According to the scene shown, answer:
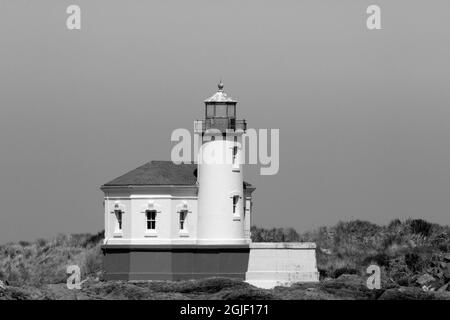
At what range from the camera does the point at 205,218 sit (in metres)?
63.9

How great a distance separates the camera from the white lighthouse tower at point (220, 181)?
63.8 m

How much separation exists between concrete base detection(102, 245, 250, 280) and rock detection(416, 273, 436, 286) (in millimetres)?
5411

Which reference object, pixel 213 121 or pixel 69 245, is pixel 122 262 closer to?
pixel 213 121

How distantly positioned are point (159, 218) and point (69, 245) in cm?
1389

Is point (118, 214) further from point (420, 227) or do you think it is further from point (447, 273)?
point (420, 227)

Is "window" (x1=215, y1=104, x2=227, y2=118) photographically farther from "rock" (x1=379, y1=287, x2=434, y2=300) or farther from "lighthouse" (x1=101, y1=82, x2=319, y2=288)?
"rock" (x1=379, y1=287, x2=434, y2=300)

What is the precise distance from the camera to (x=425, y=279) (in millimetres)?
63094

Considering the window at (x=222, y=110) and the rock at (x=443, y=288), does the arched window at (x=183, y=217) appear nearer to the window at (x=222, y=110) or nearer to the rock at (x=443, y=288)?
the window at (x=222, y=110)

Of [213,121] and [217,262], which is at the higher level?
[213,121]

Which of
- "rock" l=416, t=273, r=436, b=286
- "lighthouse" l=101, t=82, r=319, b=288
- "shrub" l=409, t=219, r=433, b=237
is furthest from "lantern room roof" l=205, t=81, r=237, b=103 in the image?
"shrub" l=409, t=219, r=433, b=237

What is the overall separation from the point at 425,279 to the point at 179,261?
764cm

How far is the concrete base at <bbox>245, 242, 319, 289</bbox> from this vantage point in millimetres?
63375
